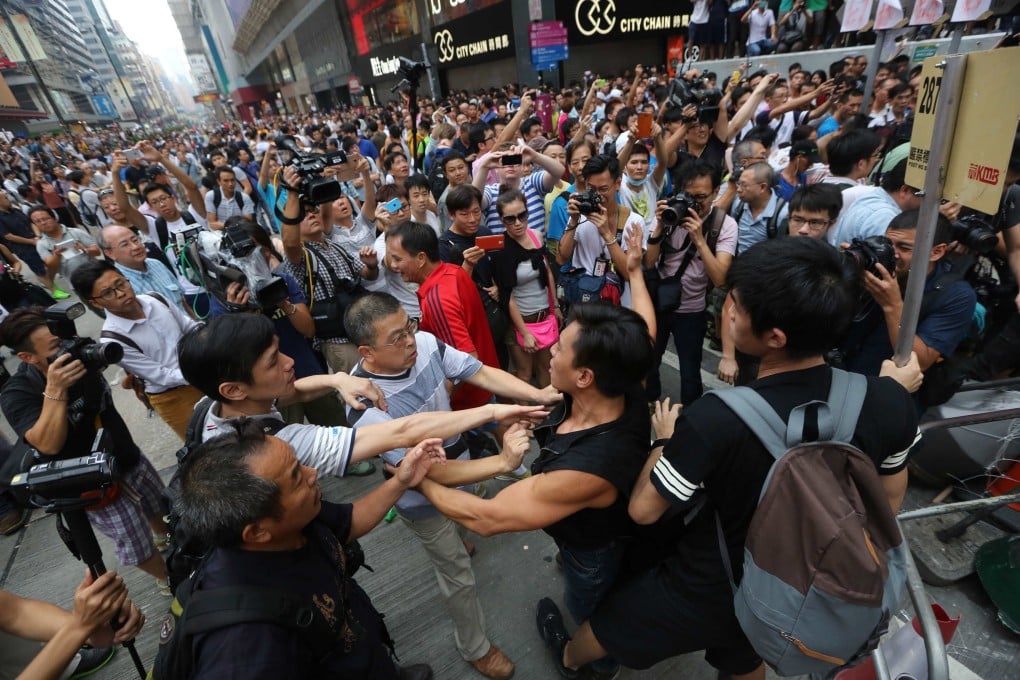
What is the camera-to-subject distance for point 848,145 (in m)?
3.54

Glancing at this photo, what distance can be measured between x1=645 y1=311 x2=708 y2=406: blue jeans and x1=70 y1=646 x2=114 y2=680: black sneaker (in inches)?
138

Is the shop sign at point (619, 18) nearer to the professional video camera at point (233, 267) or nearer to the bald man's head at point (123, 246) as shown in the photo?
the bald man's head at point (123, 246)

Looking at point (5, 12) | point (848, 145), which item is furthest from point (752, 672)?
point (5, 12)

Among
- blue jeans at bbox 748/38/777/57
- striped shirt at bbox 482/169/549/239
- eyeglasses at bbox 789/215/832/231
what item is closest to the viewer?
eyeglasses at bbox 789/215/832/231

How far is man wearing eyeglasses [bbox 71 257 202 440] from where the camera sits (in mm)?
2572

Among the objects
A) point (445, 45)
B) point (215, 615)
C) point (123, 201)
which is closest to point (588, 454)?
point (215, 615)

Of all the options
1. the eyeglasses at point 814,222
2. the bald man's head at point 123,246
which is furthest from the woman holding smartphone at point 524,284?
the bald man's head at point 123,246

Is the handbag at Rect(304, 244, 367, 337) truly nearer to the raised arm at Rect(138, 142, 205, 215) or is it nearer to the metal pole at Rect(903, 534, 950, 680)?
the metal pole at Rect(903, 534, 950, 680)

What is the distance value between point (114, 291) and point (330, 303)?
1104 mm

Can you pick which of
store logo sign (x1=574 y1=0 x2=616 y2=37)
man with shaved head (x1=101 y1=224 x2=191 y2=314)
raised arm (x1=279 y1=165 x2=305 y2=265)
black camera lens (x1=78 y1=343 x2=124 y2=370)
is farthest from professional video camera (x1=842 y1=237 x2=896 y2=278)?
store logo sign (x1=574 y1=0 x2=616 y2=37)

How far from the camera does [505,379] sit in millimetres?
2256

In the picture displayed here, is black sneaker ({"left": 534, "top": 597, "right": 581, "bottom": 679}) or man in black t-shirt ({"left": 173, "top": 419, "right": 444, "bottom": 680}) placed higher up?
man in black t-shirt ({"left": 173, "top": 419, "right": 444, "bottom": 680})

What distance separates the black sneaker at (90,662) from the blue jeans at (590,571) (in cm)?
243

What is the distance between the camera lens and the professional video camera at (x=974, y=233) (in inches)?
89.7
